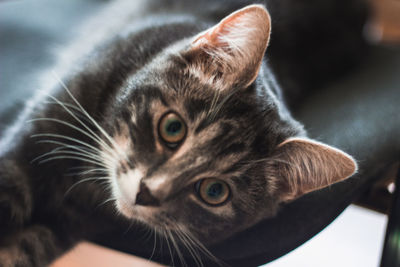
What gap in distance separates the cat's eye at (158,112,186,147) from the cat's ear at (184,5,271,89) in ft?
0.37

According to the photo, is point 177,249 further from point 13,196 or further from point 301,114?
point 301,114

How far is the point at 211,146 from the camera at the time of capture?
0.80 meters

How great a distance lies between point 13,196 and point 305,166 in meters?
0.64

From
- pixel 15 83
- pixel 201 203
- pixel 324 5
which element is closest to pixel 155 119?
pixel 201 203

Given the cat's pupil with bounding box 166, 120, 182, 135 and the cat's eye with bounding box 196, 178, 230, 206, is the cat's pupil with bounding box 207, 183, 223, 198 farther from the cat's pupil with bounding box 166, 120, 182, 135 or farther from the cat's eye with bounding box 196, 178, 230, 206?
the cat's pupil with bounding box 166, 120, 182, 135

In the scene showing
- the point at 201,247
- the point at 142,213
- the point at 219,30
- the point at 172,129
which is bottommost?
the point at 201,247

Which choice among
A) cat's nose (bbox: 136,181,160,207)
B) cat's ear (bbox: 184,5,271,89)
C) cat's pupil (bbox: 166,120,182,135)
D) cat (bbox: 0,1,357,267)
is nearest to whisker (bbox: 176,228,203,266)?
cat (bbox: 0,1,357,267)

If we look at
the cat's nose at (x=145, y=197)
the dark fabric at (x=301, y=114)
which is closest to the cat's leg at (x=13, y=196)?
the dark fabric at (x=301, y=114)

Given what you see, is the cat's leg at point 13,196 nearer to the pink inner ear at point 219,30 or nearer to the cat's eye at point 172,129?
the cat's eye at point 172,129

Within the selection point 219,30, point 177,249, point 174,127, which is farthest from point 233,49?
point 177,249

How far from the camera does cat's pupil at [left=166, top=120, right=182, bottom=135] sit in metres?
0.82

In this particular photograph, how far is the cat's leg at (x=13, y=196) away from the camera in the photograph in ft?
2.79

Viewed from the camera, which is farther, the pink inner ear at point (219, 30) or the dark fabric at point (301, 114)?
the dark fabric at point (301, 114)

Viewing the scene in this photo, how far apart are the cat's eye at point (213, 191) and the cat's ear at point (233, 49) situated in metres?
0.21
